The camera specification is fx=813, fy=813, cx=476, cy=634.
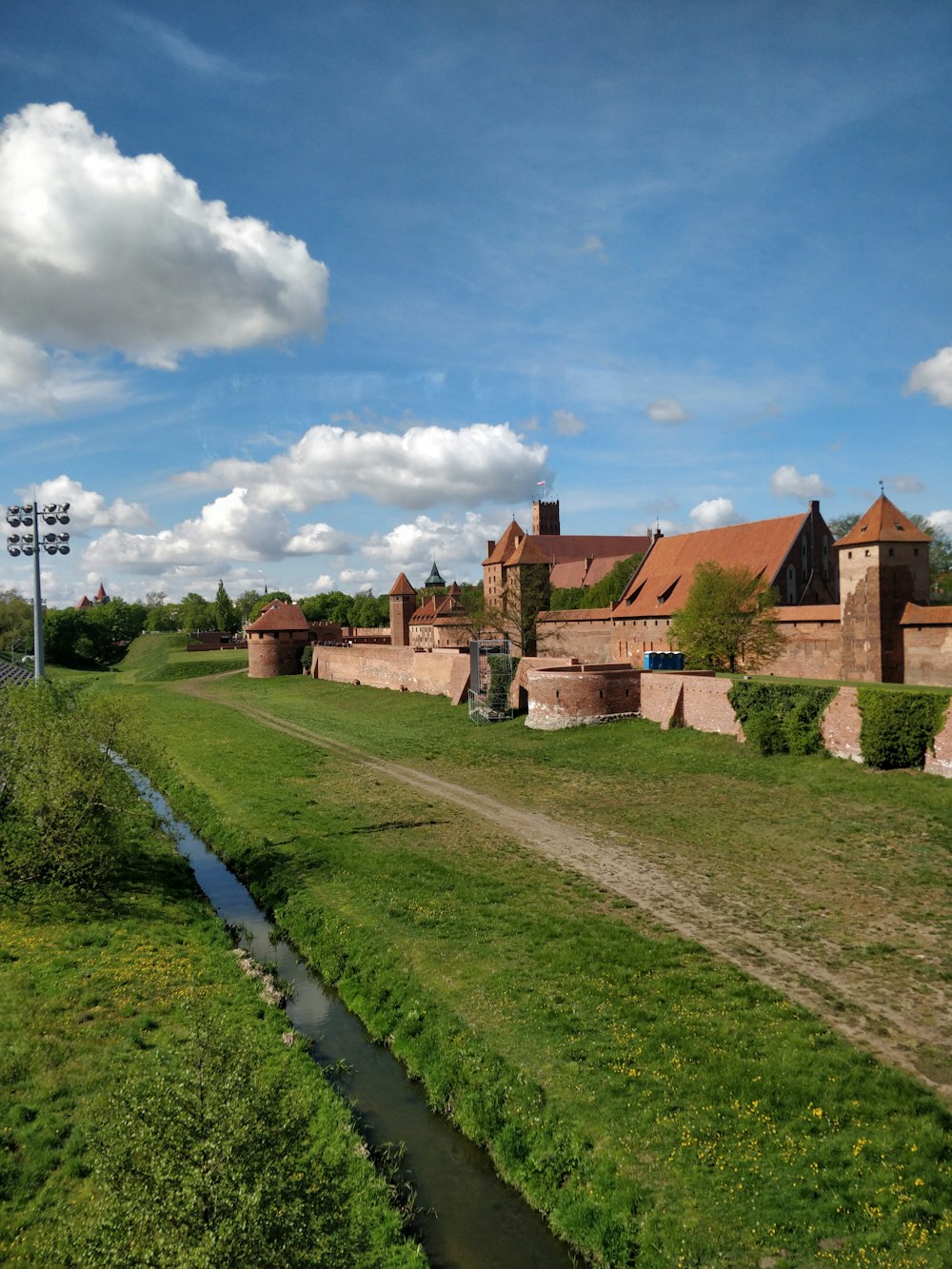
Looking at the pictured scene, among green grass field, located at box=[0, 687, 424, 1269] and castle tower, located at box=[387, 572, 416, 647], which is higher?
castle tower, located at box=[387, 572, 416, 647]

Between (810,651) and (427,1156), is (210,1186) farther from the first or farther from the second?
(810,651)

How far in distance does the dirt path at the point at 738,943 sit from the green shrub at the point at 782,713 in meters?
7.81

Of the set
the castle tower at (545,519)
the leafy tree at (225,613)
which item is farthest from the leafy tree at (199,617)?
the castle tower at (545,519)

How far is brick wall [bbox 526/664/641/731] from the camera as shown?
2880 cm

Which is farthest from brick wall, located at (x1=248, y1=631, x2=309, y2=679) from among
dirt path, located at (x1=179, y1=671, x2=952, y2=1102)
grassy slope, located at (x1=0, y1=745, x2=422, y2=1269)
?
grassy slope, located at (x1=0, y1=745, x2=422, y2=1269)

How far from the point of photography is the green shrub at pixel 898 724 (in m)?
19.0

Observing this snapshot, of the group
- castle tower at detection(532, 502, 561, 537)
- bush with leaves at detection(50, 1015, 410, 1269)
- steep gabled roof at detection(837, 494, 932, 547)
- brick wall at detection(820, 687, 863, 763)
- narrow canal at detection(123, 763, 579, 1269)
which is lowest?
narrow canal at detection(123, 763, 579, 1269)

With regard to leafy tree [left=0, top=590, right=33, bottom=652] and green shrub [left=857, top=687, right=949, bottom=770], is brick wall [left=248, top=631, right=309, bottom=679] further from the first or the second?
green shrub [left=857, top=687, right=949, bottom=770]

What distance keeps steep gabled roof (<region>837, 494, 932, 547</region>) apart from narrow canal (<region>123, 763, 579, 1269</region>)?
22.1 meters

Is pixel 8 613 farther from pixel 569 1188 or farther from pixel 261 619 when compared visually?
pixel 569 1188

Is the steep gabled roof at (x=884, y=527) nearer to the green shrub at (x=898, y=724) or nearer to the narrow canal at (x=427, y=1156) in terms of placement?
the green shrub at (x=898, y=724)

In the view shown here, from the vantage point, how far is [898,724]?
63.9 ft

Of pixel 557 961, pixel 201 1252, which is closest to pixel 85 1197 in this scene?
pixel 201 1252

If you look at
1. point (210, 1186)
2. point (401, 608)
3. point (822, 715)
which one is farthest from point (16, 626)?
point (210, 1186)
